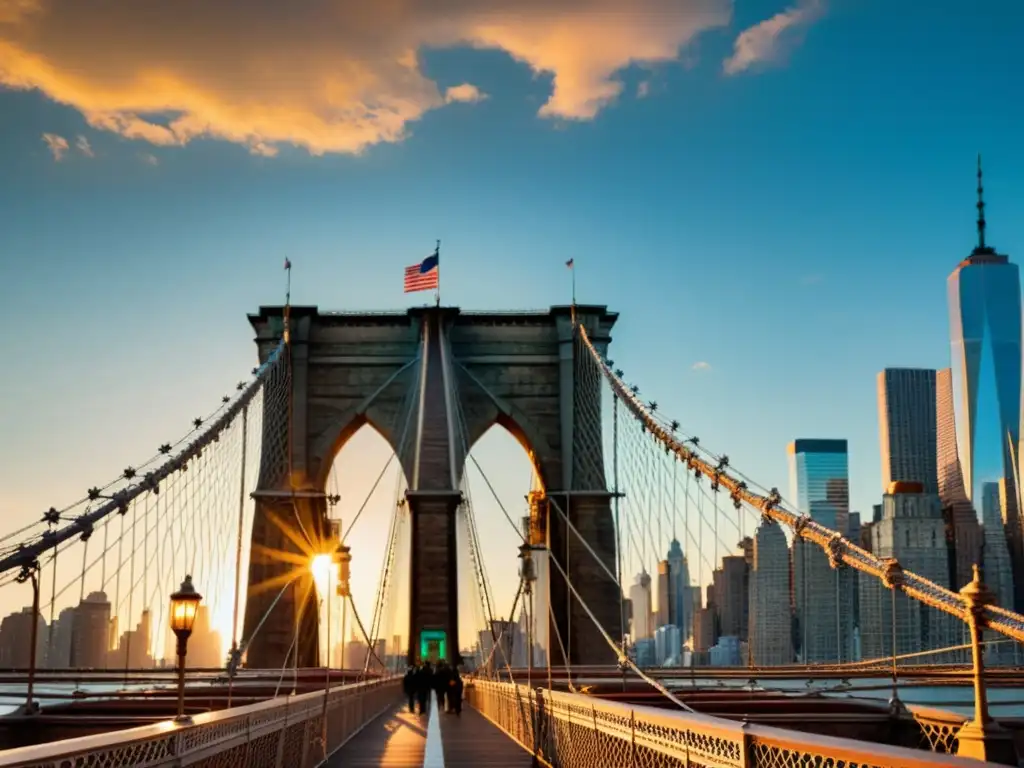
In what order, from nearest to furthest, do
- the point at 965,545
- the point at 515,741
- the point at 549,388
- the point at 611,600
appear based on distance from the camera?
the point at 515,741 < the point at 611,600 < the point at 549,388 < the point at 965,545

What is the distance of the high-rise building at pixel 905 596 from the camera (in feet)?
178

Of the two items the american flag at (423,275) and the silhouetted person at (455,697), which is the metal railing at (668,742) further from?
the american flag at (423,275)

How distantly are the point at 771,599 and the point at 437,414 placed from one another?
1383cm

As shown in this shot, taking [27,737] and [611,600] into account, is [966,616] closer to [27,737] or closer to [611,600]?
[27,737]

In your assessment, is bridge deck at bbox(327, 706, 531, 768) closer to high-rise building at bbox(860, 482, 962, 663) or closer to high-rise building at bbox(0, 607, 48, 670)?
high-rise building at bbox(0, 607, 48, 670)

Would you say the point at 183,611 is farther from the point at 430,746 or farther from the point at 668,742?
the point at 430,746

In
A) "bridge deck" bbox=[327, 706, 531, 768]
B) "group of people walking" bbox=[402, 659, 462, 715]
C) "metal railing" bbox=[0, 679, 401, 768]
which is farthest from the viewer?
"group of people walking" bbox=[402, 659, 462, 715]

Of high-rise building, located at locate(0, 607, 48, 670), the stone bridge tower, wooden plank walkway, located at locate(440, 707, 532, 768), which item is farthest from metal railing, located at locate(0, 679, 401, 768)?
the stone bridge tower

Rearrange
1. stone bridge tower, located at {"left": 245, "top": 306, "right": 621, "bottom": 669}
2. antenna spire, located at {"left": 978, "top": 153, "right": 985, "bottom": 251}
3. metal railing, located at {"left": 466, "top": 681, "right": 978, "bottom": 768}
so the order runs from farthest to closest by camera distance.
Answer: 1. antenna spire, located at {"left": 978, "top": 153, "right": 985, "bottom": 251}
2. stone bridge tower, located at {"left": 245, "top": 306, "right": 621, "bottom": 669}
3. metal railing, located at {"left": 466, "top": 681, "right": 978, "bottom": 768}

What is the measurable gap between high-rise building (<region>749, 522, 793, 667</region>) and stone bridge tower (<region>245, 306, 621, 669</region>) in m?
5.36

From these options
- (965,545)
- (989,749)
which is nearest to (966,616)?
(989,749)

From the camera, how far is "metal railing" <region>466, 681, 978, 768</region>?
17.3 feet

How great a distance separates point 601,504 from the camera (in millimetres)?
48688

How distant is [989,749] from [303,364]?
4315 centimetres
